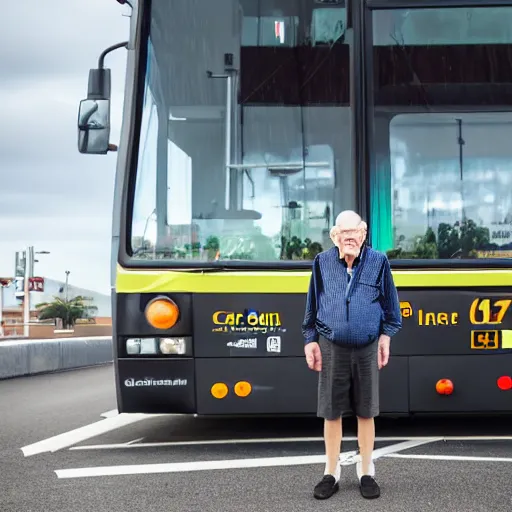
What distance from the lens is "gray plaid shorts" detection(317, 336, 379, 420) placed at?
20.2 feet

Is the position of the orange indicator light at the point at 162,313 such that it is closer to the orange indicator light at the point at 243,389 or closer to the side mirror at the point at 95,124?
the orange indicator light at the point at 243,389

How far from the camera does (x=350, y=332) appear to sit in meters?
6.09

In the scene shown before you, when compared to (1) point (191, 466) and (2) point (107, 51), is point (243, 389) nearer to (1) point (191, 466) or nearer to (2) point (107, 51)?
(1) point (191, 466)

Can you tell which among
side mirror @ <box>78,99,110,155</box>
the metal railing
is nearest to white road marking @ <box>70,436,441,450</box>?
side mirror @ <box>78,99,110,155</box>

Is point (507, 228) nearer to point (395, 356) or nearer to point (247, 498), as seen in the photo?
point (395, 356)

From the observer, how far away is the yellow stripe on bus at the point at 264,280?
8156 mm

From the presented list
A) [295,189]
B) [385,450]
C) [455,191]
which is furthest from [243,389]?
[455,191]

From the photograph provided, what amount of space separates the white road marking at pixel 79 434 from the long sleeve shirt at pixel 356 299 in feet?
10.4

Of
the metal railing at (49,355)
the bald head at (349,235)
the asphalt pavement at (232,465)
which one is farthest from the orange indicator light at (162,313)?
the metal railing at (49,355)

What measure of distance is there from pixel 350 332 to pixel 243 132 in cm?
270

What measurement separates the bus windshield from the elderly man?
2054 millimetres

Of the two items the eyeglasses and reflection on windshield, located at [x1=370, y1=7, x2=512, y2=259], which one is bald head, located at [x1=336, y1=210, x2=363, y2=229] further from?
reflection on windshield, located at [x1=370, y1=7, x2=512, y2=259]

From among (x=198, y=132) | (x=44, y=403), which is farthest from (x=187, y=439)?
(x=44, y=403)

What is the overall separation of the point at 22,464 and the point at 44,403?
229 inches
